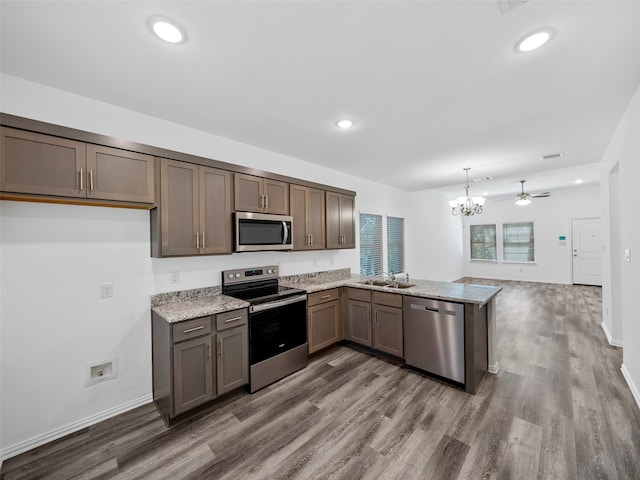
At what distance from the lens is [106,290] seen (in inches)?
92.4

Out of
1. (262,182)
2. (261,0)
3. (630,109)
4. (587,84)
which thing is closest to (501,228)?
(630,109)

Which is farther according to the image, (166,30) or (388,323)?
(388,323)

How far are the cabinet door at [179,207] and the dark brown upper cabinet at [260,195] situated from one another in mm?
465

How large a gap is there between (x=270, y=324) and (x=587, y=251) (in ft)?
30.6

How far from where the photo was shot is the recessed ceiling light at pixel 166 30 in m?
1.49

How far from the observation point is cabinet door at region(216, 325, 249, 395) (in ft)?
8.09

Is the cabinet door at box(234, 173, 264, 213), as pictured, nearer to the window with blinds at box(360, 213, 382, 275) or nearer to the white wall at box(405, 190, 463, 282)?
the window with blinds at box(360, 213, 382, 275)

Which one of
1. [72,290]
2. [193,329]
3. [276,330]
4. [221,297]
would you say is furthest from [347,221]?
[72,290]

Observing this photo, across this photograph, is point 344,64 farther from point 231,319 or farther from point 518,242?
point 518,242

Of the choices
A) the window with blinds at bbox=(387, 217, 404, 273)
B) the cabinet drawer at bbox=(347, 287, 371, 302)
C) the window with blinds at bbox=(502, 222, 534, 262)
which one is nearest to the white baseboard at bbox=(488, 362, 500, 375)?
the cabinet drawer at bbox=(347, 287, 371, 302)

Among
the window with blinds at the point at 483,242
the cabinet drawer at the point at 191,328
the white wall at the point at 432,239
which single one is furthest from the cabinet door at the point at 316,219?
the window with blinds at the point at 483,242

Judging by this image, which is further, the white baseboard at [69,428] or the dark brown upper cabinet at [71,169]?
the white baseboard at [69,428]

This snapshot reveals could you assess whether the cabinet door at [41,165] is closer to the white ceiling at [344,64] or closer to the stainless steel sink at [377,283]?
the white ceiling at [344,64]

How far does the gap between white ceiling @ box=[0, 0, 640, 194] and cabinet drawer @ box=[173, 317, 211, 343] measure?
1915 mm
